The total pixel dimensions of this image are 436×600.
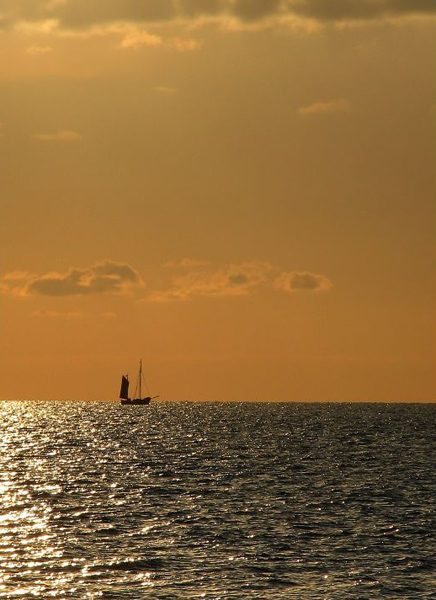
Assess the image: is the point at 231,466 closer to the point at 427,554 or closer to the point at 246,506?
the point at 246,506

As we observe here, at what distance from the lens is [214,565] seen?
53125 millimetres

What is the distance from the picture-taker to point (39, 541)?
59469 mm

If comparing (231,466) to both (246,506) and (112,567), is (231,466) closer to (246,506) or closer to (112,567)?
(246,506)

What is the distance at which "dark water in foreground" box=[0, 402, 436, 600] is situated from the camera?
161 feet

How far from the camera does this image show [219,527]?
213 feet

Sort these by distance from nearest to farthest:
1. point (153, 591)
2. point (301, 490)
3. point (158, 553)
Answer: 1. point (153, 591)
2. point (158, 553)
3. point (301, 490)

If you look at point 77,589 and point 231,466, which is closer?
point 77,589

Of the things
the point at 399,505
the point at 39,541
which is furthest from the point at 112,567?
the point at 399,505

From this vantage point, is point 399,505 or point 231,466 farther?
point 231,466

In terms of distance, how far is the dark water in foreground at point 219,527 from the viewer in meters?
48.9

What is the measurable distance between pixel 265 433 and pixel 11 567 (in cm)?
13993

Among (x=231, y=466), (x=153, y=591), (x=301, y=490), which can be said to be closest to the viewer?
(x=153, y=591)

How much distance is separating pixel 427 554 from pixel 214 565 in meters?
12.8

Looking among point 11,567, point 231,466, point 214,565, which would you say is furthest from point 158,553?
point 231,466
